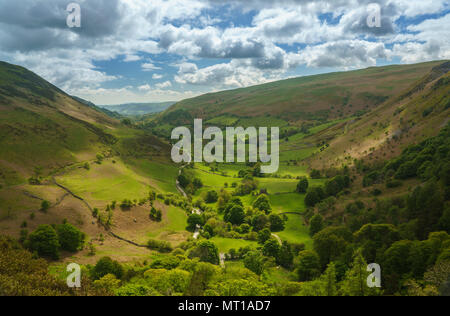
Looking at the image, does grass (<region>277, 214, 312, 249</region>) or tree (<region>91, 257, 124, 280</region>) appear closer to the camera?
tree (<region>91, 257, 124, 280</region>)

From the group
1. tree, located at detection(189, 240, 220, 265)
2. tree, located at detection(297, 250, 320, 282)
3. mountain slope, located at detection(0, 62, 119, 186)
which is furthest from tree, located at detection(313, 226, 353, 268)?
mountain slope, located at detection(0, 62, 119, 186)

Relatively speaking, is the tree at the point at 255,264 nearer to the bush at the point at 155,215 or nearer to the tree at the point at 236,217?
the tree at the point at 236,217

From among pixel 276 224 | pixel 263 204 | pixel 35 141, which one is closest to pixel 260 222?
pixel 276 224

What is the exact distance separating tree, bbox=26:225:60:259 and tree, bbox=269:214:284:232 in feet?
214

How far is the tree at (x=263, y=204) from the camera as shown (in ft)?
351

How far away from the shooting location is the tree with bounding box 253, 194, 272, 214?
351ft

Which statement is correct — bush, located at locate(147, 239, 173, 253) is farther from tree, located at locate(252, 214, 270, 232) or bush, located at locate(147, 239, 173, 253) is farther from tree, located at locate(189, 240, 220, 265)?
tree, located at locate(252, 214, 270, 232)

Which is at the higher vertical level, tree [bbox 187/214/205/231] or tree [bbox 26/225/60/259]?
tree [bbox 26/225/60/259]

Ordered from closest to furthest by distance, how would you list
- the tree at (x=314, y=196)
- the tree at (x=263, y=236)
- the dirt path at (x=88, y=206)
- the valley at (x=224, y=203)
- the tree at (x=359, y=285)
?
the tree at (x=359, y=285)
the valley at (x=224, y=203)
the dirt path at (x=88, y=206)
the tree at (x=263, y=236)
the tree at (x=314, y=196)

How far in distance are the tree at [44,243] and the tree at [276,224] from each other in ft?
214

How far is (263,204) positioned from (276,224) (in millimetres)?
16557

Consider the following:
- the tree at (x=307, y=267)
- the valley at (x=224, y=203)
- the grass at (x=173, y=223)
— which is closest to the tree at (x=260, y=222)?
the valley at (x=224, y=203)

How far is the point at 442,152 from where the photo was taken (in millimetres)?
81500
